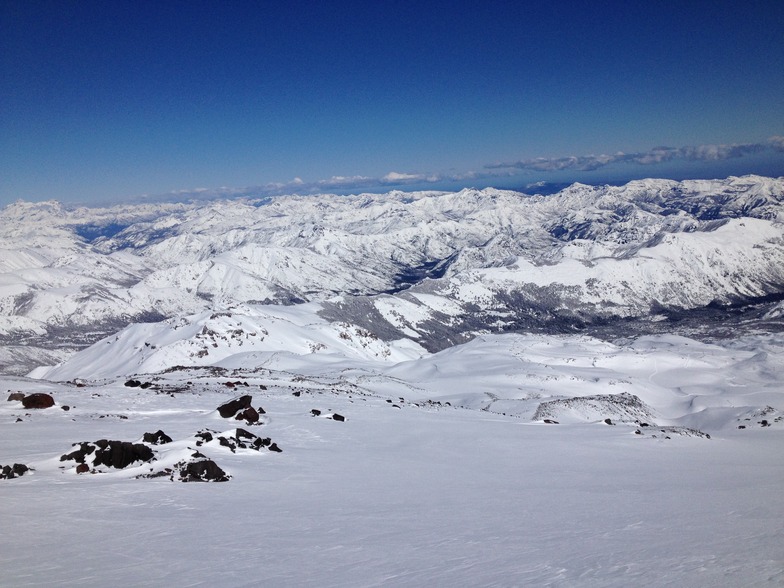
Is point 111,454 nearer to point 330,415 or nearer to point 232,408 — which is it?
point 232,408

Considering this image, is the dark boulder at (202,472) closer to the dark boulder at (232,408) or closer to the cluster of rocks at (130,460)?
the cluster of rocks at (130,460)

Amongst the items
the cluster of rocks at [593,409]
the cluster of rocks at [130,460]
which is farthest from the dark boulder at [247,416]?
the cluster of rocks at [593,409]

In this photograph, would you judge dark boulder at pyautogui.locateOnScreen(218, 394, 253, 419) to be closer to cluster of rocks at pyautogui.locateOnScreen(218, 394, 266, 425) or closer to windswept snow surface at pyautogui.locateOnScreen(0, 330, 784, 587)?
cluster of rocks at pyautogui.locateOnScreen(218, 394, 266, 425)

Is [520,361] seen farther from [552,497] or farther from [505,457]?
[552,497]

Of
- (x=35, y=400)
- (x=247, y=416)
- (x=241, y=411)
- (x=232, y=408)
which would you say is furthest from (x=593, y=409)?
(x=35, y=400)

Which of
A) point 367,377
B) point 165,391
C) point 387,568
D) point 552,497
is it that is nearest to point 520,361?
point 367,377

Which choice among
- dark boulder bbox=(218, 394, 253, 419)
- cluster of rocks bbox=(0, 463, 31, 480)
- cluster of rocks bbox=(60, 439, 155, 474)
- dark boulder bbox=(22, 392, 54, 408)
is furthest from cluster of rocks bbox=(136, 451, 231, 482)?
dark boulder bbox=(22, 392, 54, 408)
